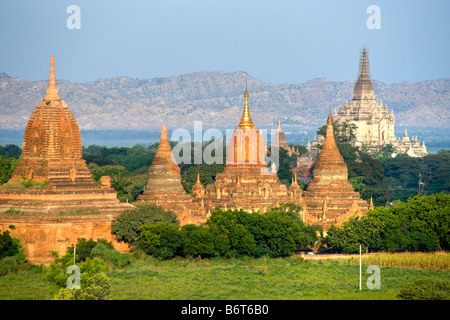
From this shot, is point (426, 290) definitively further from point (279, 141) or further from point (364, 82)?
point (364, 82)

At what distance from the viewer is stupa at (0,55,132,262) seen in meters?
68.6

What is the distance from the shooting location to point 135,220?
6994 centimetres

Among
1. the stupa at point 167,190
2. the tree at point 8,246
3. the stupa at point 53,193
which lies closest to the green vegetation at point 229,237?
the stupa at point 53,193

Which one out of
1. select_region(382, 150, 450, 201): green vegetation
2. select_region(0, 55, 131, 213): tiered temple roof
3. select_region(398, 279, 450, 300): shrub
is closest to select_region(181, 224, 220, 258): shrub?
select_region(0, 55, 131, 213): tiered temple roof

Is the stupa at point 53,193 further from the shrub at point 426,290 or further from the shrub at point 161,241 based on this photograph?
the shrub at point 426,290

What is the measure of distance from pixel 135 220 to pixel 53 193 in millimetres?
5306

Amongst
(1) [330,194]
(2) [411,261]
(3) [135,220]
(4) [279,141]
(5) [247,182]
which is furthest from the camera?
(4) [279,141]

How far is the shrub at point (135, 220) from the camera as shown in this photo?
6950 centimetres

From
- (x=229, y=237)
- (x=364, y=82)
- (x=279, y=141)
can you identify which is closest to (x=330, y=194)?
(x=229, y=237)

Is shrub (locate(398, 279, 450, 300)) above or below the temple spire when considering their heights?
below

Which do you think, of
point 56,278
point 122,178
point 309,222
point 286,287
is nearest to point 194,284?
point 286,287

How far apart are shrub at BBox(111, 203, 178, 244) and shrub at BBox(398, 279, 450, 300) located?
17.6 metres

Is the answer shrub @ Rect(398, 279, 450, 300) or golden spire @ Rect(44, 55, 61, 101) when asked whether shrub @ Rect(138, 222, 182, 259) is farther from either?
shrub @ Rect(398, 279, 450, 300)
